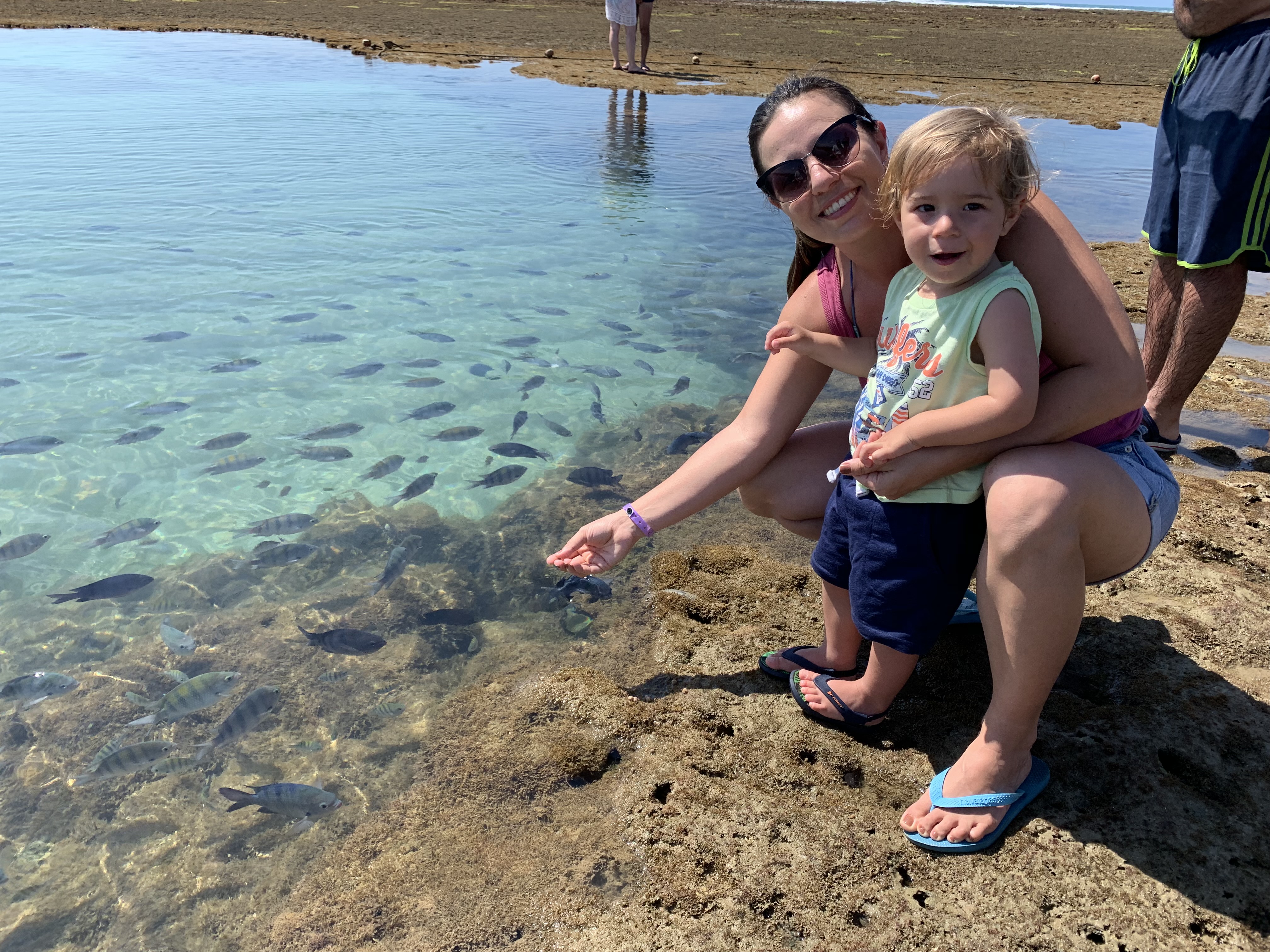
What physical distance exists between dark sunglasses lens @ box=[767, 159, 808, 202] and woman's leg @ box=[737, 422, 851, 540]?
0.82 metres

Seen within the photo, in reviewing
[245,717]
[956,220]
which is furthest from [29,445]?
[956,220]

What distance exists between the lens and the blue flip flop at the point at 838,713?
2.66 meters

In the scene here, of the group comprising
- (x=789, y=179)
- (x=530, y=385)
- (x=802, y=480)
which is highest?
(x=789, y=179)

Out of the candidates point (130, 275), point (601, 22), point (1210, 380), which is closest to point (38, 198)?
point (130, 275)

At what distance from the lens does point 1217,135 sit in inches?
154

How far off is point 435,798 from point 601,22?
29689 millimetres

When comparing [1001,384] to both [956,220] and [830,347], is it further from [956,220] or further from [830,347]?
[830,347]

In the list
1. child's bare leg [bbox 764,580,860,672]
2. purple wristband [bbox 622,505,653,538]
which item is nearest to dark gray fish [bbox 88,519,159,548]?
purple wristband [bbox 622,505,653,538]

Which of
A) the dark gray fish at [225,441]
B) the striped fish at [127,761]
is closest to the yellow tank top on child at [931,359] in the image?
the striped fish at [127,761]

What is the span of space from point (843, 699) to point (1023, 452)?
0.96 meters

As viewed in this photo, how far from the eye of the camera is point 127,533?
4.44 meters

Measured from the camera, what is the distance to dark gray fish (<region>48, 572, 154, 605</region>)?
3.91 metres

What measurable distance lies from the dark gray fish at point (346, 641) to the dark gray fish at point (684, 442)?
2.19m

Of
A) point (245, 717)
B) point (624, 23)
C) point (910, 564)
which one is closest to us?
point (910, 564)
